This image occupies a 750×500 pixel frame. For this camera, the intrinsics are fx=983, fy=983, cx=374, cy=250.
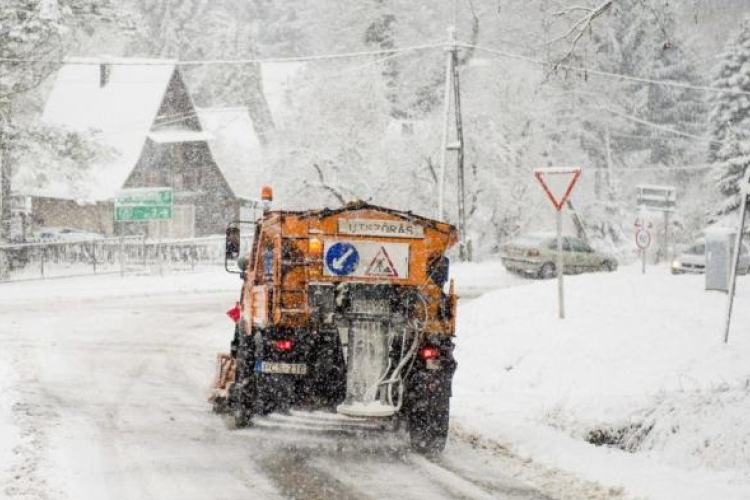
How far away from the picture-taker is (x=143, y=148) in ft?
155

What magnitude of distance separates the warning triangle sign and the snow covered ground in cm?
172

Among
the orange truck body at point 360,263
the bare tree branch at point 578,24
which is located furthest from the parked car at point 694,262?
the orange truck body at point 360,263

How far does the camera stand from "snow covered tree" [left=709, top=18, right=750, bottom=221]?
51.2 m

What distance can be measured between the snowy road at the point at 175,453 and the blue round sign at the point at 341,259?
1.74 metres

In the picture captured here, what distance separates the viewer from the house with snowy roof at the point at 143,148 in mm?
46406

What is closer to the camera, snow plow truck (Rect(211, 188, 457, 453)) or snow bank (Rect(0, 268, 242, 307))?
snow plow truck (Rect(211, 188, 457, 453))

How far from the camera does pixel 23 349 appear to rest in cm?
1596

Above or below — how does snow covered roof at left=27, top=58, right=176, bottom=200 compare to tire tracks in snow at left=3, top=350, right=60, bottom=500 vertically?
above

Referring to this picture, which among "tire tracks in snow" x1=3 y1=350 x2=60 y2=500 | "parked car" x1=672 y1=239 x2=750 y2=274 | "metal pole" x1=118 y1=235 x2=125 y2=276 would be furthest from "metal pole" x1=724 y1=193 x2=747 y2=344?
"metal pole" x1=118 y1=235 x2=125 y2=276

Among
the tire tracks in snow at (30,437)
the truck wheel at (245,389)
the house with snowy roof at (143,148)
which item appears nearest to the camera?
the tire tracks in snow at (30,437)

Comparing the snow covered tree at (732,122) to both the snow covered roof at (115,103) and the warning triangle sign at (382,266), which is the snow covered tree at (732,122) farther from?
the warning triangle sign at (382,266)

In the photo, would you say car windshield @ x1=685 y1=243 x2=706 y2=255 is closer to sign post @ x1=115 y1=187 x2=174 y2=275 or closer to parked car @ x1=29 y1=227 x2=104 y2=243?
sign post @ x1=115 y1=187 x2=174 y2=275

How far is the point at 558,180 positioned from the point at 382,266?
249 inches

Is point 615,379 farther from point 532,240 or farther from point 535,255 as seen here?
point 532,240
